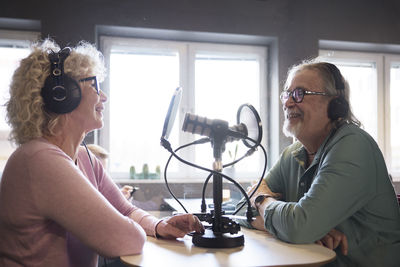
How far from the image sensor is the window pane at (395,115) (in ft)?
14.8

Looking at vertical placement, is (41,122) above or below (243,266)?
above

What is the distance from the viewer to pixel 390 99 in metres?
4.50

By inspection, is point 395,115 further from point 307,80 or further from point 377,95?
point 307,80

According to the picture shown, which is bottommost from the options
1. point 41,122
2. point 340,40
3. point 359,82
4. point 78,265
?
point 78,265

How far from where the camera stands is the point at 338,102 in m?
1.59

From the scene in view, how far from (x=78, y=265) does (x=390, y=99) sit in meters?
4.23

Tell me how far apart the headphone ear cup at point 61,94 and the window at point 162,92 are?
2578 millimetres

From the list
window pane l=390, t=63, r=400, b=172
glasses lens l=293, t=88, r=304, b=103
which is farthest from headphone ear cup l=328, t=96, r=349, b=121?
window pane l=390, t=63, r=400, b=172

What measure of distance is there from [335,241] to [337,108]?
21.8 inches

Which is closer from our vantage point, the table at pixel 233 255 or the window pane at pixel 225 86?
the table at pixel 233 255

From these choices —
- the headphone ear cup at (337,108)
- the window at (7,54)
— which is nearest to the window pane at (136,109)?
the window at (7,54)

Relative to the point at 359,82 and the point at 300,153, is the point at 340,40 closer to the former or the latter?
the point at 359,82

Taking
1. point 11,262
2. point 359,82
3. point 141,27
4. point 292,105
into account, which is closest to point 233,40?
point 141,27

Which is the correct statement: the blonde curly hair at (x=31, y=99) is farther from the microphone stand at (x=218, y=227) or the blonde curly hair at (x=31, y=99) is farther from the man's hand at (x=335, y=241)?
the man's hand at (x=335, y=241)
